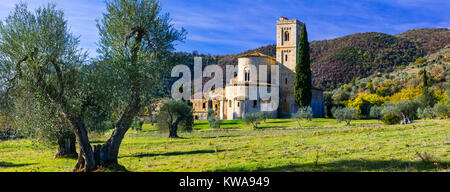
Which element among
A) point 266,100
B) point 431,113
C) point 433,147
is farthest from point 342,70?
point 433,147

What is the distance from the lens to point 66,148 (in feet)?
56.7

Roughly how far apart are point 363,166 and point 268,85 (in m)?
50.9

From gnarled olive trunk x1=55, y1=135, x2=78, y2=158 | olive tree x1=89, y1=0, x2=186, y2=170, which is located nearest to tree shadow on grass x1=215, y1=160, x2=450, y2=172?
olive tree x1=89, y1=0, x2=186, y2=170

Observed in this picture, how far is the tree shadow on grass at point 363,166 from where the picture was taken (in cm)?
905

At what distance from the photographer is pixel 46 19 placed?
38.2ft

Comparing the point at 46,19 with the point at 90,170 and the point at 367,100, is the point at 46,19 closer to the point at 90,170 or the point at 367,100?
the point at 90,170

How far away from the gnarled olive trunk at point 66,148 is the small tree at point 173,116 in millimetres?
13283

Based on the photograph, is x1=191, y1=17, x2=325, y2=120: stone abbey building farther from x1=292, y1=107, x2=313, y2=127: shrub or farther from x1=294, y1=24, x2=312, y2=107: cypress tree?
x1=292, y1=107, x2=313, y2=127: shrub

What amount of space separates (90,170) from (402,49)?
124m

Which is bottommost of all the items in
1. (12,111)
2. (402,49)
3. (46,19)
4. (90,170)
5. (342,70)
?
(90,170)

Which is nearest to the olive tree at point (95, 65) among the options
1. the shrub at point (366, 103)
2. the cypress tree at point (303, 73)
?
the cypress tree at point (303, 73)

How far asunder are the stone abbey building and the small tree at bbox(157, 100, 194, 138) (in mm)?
26151

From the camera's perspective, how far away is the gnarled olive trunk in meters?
17.1

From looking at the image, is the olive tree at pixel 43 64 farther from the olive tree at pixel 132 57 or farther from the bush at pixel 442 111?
the bush at pixel 442 111
